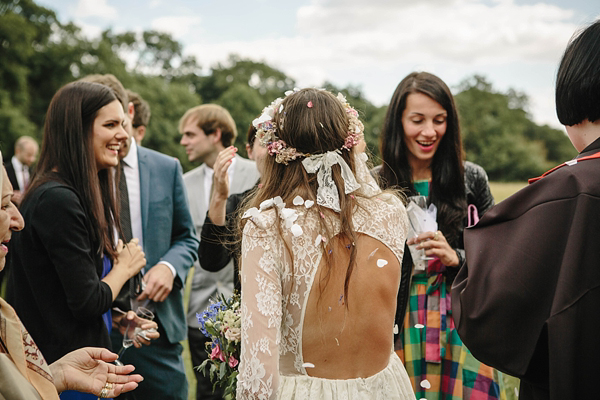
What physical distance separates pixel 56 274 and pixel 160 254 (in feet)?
3.49

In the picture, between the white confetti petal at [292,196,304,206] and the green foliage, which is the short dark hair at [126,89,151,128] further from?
the green foliage

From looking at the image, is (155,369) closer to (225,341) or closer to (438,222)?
(225,341)

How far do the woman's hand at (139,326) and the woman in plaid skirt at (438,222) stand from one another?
5.16 feet

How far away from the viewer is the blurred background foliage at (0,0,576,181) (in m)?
30.2

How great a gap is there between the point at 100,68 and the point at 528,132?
5019 cm

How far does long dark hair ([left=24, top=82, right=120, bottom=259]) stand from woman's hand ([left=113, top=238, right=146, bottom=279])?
5cm

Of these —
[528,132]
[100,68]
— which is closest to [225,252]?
[100,68]

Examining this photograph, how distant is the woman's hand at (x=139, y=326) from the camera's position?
127 inches

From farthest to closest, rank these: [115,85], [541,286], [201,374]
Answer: [201,374] < [115,85] < [541,286]

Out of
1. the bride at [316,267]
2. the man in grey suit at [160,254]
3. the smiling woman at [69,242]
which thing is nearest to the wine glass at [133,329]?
the smiling woman at [69,242]

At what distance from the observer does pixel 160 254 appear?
3.96 metres

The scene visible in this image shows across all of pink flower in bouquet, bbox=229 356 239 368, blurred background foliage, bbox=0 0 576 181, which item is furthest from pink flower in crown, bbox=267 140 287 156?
blurred background foliage, bbox=0 0 576 181

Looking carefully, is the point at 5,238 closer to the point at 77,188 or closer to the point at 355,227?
the point at 77,188

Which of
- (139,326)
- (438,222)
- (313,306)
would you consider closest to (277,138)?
(313,306)
